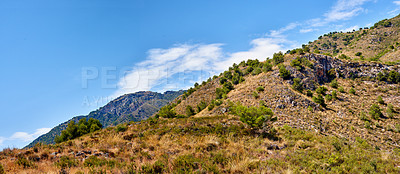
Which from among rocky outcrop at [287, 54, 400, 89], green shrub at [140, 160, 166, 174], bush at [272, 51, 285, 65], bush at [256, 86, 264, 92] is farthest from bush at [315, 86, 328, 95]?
green shrub at [140, 160, 166, 174]

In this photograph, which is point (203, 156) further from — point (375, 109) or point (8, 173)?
point (375, 109)

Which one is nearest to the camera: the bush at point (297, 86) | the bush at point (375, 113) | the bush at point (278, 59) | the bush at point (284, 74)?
the bush at point (375, 113)

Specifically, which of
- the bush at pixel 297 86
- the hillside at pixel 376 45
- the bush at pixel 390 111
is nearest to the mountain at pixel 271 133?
the bush at pixel 390 111

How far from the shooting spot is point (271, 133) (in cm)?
1444

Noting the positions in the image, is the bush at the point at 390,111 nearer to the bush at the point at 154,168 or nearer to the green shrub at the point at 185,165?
the green shrub at the point at 185,165

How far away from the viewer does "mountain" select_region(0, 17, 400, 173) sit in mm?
6906

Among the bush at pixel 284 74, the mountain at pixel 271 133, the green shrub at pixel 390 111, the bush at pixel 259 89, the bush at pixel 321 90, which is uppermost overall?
the bush at pixel 284 74

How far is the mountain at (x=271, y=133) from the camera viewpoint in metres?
6.91

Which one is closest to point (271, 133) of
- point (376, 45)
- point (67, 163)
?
point (67, 163)

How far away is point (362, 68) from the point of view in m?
45.6

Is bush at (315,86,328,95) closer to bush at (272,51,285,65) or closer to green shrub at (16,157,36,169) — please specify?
bush at (272,51,285,65)

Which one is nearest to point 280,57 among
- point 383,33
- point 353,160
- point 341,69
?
point 341,69

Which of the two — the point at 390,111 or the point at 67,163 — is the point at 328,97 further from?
the point at 67,163

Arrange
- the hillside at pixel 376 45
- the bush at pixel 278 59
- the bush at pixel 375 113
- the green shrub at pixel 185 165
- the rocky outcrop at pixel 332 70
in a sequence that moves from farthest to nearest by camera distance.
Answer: the hillside at pixel 376 45 < the bush at pixel 278 59 < the rocky outcrop at pixel 332 70 < the bush at pixel 375 113 < the green shrub at pixel 185 165
